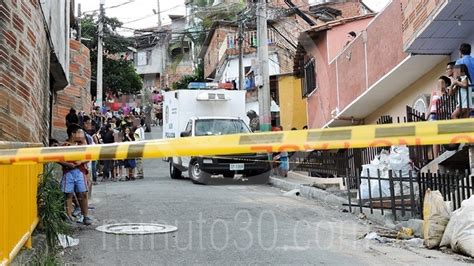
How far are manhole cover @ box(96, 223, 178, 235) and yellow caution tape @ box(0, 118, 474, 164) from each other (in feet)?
13.8

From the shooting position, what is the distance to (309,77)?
71.3 ft

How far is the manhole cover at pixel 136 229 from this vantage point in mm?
7516

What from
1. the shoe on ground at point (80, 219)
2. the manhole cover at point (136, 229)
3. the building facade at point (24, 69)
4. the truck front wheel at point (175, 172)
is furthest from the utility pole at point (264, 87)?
the shoe on ground at point (80, 219)

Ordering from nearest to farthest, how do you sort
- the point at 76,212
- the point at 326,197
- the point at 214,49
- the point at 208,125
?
the point at 76,212
the point at 326,197
the point at 208,125
the point at 214,49

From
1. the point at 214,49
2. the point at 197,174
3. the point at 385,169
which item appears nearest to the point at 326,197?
the point at 385,169

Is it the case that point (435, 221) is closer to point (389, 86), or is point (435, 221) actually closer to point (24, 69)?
point (24, 69)

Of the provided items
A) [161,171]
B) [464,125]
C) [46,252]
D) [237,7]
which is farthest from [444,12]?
[237,7]

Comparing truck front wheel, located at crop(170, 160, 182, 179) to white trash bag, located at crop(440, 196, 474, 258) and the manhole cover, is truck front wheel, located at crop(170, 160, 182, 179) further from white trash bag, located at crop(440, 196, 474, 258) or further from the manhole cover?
white trash bag, located at crop(440, 196, 474, 258)

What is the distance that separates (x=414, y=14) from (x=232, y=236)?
5938 mm

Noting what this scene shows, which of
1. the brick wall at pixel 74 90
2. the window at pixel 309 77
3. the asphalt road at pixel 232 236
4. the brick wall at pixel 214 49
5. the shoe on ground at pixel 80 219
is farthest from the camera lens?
the brick wall at pixel 214 49

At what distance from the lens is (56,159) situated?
3355 millimetres

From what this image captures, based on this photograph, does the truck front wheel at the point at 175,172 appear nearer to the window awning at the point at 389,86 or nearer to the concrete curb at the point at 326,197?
the concrete curb at the point at 326,197

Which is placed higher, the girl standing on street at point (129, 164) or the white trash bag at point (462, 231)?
the girl standing on street at point (129, 164)

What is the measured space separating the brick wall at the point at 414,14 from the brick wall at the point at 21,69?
21.0 feet
